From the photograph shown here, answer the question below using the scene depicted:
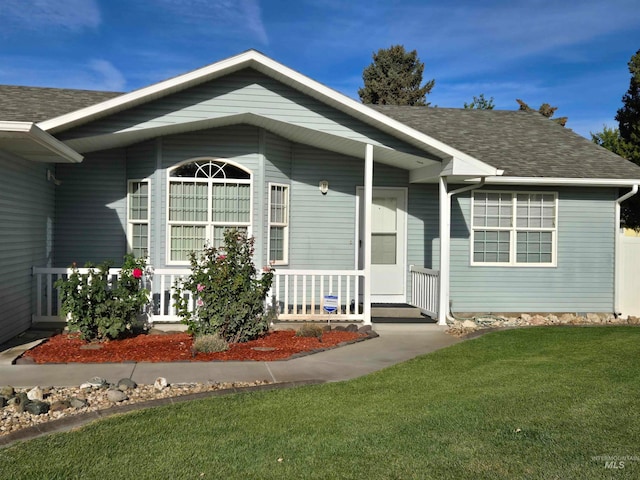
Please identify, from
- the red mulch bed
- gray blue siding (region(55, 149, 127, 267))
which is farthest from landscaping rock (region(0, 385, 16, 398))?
gray blue siding (region(55, 149, 127, 267))

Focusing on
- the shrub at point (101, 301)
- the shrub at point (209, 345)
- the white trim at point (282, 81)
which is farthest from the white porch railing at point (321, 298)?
the white trim at point (282, 81)

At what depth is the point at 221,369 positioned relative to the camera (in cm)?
720

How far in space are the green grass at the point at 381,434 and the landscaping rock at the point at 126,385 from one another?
89 cm

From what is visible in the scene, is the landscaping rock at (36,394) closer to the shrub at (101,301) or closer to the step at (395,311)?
the shrub at (101,301)

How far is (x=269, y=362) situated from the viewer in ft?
25.0

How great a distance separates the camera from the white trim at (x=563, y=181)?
1112cm

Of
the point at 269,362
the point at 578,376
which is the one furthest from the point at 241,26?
the point at 578,376

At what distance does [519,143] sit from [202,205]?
684 cm

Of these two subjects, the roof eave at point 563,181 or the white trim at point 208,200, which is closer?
the white trim at point 208,200

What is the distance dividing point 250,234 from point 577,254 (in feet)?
20.8

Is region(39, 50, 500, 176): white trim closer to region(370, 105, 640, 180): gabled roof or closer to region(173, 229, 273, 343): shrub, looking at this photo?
region(370, 105, 640, 180): gabled roof

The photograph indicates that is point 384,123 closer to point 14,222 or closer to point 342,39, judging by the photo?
point 14,222

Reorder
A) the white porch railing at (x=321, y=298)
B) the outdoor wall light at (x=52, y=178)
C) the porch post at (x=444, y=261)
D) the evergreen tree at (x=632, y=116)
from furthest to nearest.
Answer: the evergreen tree at (x=632, y=116)
the porch post at (x=444, y=261)
the outdoor wall light at (x=52, y=178)
the white porch railing at (x=321, y=298)

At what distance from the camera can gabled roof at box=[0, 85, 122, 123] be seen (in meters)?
9.59
